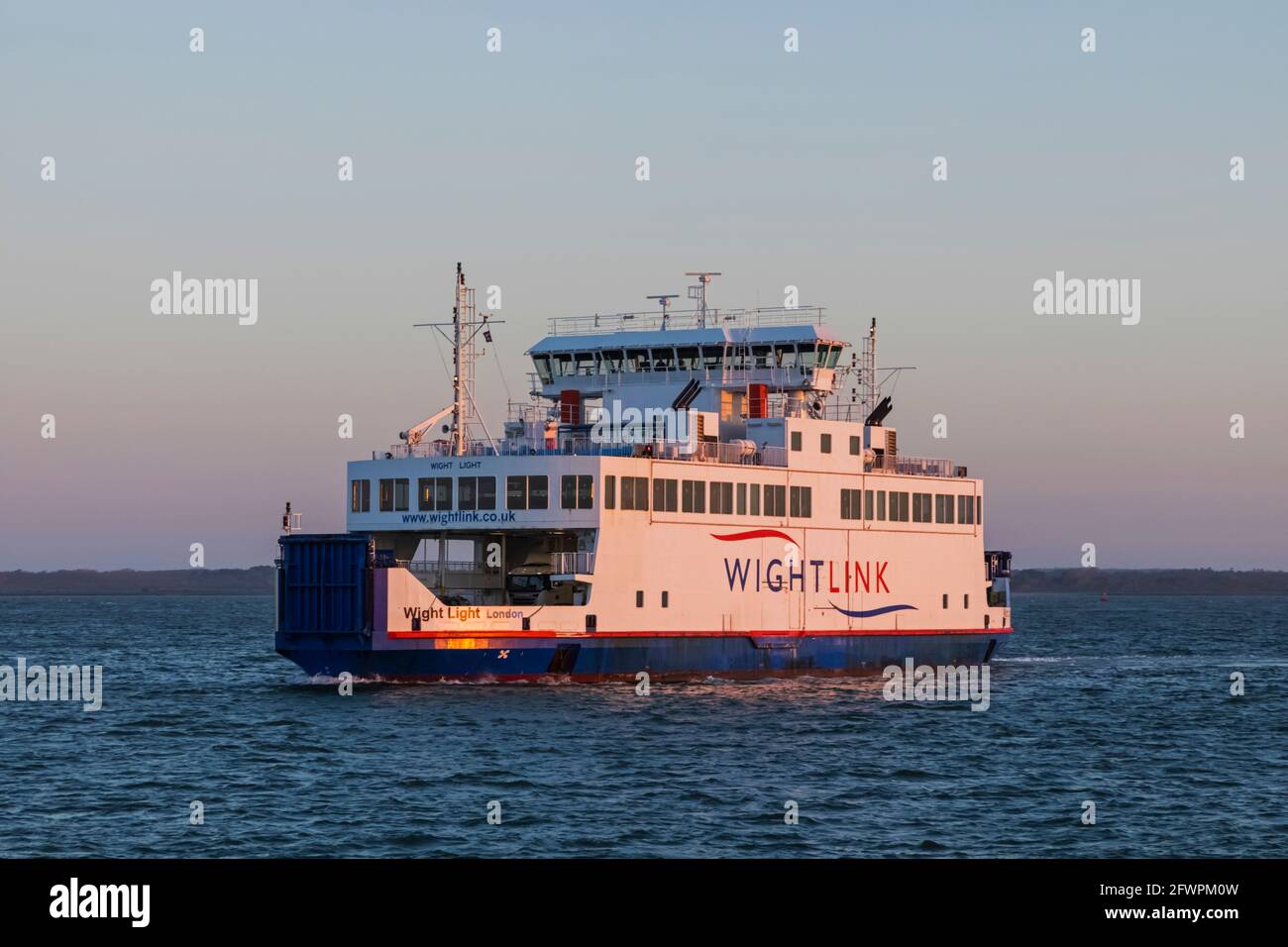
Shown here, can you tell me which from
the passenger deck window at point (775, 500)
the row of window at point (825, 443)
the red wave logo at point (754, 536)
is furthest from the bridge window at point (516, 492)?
the row of window at point (825, 443)

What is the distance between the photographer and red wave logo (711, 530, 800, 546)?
2143 inches

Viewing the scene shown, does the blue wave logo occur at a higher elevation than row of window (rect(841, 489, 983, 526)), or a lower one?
lower

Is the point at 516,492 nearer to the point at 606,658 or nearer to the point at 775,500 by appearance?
the point at 606,658

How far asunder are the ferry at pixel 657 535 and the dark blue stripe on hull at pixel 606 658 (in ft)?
0.24

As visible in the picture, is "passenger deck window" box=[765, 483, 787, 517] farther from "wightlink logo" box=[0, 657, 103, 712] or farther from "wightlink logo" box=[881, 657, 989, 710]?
"wightlink logo" box=[0, 657, 103, 712]

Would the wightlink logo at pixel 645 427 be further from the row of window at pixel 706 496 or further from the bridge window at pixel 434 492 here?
the bridge window at pixel 434 492

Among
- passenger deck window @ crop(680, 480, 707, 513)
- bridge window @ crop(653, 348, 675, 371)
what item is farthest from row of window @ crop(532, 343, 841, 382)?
passenger deck window @ crop(680, 480, 707, 513)

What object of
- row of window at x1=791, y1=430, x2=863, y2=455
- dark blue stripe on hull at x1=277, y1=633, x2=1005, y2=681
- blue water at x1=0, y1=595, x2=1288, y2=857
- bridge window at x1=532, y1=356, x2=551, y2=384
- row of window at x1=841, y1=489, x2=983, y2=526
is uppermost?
bridge window at x1=532, y1=356, x2=551, y2=384

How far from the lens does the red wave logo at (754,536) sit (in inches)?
2143

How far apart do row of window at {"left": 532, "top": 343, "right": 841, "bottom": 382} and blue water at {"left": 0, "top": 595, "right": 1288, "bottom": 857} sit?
11692 millimetres
